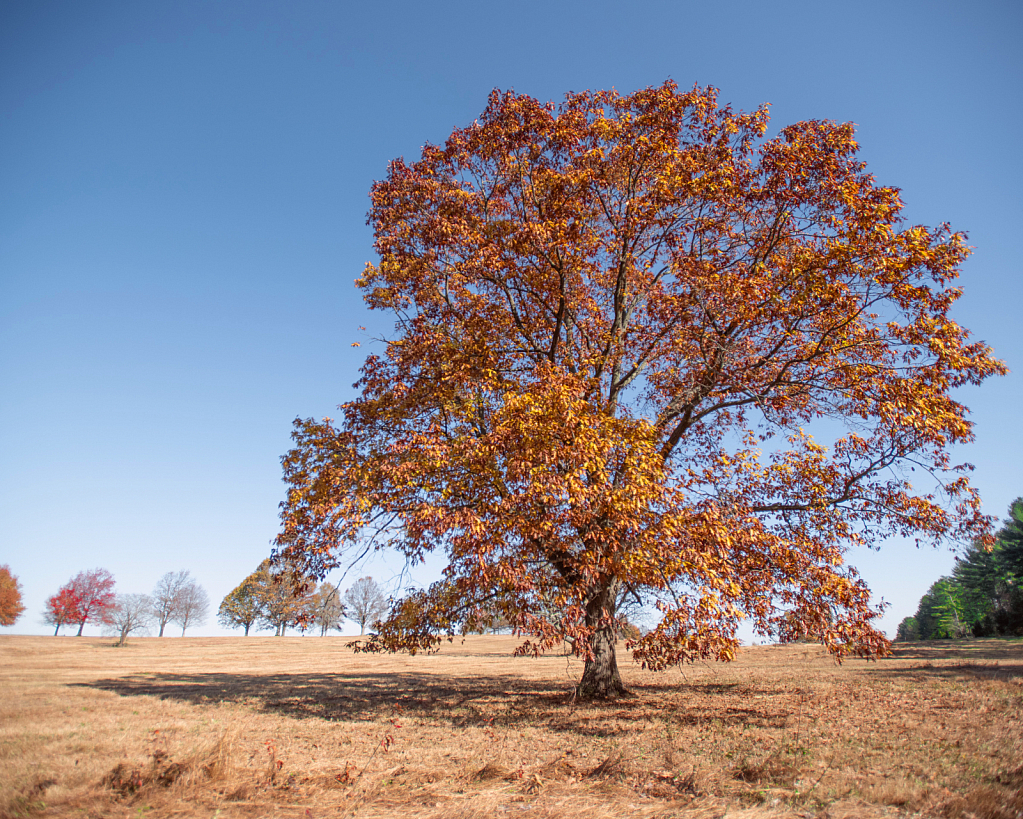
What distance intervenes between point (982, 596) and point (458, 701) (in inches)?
2721

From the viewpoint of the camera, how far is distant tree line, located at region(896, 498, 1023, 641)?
1575 inches

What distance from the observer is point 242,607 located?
60.4m

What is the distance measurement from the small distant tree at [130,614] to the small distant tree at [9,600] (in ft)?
33.6

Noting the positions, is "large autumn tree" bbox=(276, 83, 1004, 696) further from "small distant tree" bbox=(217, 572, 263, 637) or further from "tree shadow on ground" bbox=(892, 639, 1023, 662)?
"small distant tree" bbox=(217, 572, 263, 637)

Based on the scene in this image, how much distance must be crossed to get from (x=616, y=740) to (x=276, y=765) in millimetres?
4671

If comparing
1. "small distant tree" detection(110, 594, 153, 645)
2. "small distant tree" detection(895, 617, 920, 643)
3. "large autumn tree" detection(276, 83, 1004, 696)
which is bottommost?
"small distant tree" detection(895, 617, 920, 643)

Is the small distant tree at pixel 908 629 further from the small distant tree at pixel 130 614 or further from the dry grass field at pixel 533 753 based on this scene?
the small distant tree at pixel 130 614

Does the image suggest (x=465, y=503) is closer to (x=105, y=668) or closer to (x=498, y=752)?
(x=498, y=752)

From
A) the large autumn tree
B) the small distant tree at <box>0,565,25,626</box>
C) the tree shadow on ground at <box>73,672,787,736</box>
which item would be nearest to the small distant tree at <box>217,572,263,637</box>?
the small distant tree at <box>0,565,25,626</box>

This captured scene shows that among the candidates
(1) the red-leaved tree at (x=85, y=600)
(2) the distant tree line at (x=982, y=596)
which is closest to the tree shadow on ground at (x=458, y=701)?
(2) the distant tree line at (x=982, y=596)

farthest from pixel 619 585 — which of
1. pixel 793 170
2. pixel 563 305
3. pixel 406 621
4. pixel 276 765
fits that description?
pixel 793 170

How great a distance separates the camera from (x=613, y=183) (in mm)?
12719

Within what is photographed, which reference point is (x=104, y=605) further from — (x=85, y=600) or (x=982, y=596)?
(x=982, y=596)

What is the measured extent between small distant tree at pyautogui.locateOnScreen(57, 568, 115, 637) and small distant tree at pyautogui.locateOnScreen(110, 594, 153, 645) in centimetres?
121
